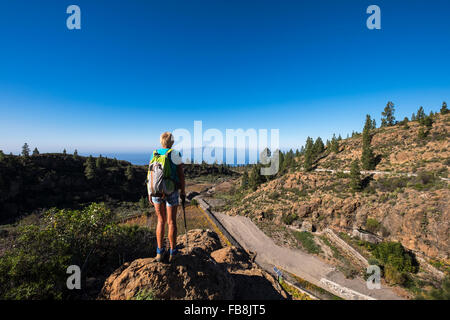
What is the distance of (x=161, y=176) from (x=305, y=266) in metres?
24.7

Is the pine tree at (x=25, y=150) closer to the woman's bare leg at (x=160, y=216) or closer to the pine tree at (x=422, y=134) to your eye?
the woman's bare leg at (x=160, y=216)

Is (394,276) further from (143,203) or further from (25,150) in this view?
(25,150)

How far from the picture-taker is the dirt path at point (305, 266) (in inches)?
650

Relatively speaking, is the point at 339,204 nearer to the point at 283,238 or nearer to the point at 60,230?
the point at 283,238

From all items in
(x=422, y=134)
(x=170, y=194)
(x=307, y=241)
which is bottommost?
(x=307, y=241)

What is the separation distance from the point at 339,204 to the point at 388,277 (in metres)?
14.5

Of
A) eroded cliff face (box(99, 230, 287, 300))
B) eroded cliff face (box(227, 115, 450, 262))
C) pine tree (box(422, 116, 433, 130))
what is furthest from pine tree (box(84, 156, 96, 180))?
pine tree (box(422, 116, 433, 130))

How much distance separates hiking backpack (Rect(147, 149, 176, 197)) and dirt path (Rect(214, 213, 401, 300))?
1848 centimetres

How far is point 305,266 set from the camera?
21.3 meters

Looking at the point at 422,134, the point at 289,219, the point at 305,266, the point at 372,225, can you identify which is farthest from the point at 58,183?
the point at 422,134

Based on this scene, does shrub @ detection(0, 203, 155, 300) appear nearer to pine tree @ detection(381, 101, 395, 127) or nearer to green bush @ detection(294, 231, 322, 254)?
green bush @ detection(294, 231, 322, 254)

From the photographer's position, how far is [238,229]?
112ft

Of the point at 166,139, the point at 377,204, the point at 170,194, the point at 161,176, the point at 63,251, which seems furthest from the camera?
the point at 377,204

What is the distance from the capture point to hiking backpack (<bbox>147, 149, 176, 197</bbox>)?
4.07 m
